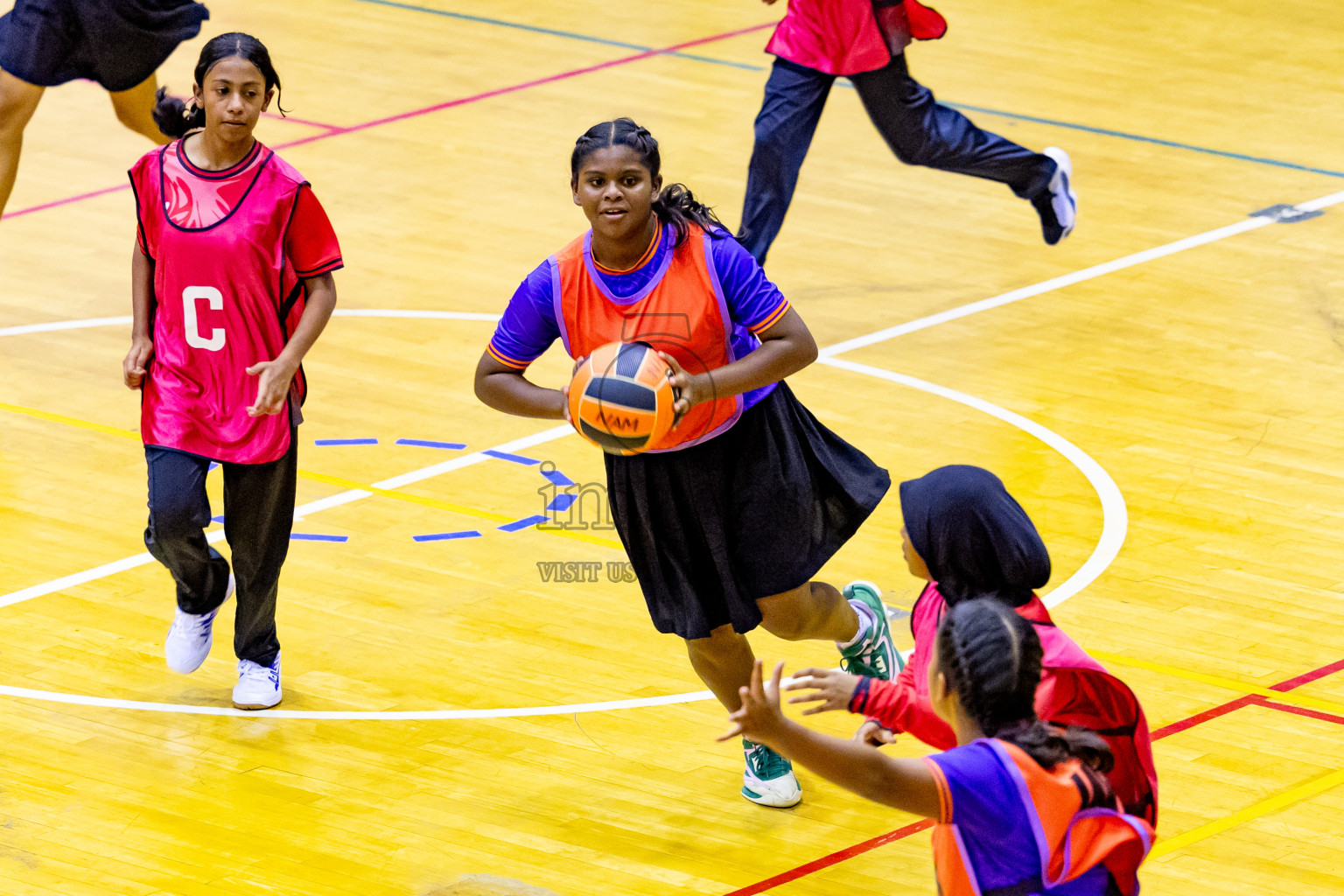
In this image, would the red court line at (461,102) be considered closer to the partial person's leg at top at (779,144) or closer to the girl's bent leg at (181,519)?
the partial person's leg at top at (779,144)

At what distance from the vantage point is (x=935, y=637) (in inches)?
148

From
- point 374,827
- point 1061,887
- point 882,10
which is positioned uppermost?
point 882,10

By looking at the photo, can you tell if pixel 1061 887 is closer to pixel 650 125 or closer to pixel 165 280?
pixel 165 280

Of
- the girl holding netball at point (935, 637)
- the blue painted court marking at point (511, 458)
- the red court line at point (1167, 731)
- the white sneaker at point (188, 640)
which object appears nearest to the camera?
the girl holding netball at point (935, 637)

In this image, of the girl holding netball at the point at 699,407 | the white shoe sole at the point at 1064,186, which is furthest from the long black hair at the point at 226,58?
the white shoe sole at the point at 1064,186

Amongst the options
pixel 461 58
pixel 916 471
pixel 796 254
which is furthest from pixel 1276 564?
pixel 461 58

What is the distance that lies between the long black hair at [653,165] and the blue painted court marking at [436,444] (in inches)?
112

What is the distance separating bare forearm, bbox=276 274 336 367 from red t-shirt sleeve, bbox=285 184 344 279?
1.2 inches

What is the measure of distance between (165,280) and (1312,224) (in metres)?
6.61

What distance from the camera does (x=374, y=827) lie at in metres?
5.18

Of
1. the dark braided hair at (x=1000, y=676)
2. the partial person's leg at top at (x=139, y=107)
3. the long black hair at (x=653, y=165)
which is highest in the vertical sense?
the long black hair at (x=653, y=165)

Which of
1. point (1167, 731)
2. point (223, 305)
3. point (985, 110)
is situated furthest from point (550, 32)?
point (1167, 731)

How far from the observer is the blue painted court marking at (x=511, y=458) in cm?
769

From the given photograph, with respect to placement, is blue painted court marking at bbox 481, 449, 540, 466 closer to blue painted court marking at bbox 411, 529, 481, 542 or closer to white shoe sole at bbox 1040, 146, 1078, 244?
blue painted court marking at bbox 411, 529, 481, 542
